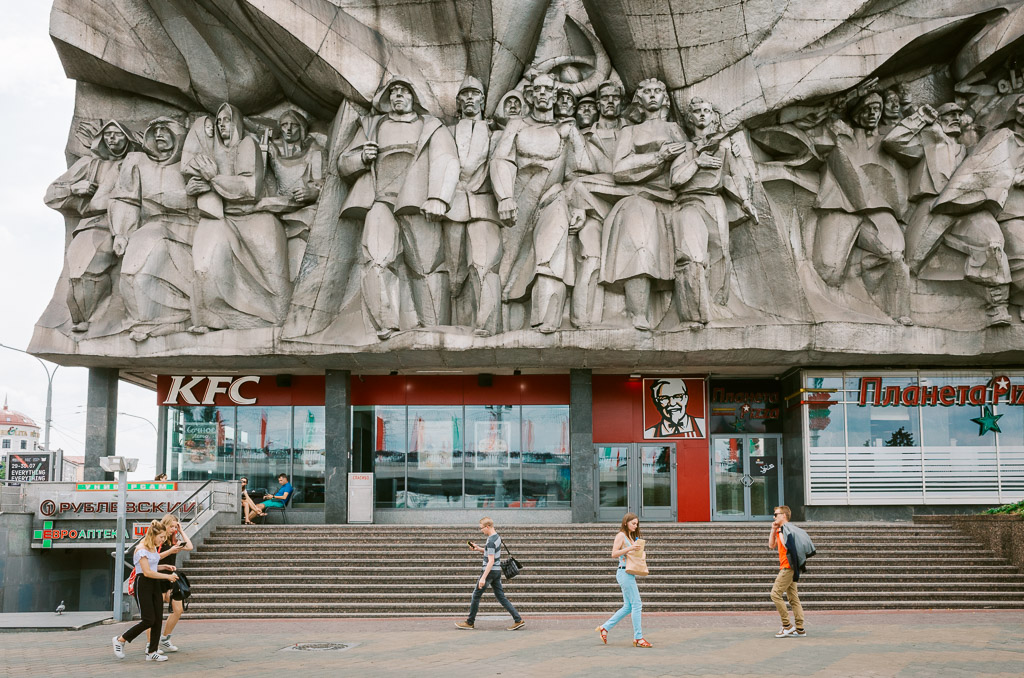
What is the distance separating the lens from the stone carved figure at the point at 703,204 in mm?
21422

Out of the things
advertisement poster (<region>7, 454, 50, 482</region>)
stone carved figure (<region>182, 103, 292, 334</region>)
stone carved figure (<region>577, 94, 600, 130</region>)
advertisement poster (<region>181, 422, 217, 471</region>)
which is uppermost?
stone carved figure (<region>577, 94, 600, 130</region>)

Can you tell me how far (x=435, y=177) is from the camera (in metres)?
21.4

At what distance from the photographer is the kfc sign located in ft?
83.1

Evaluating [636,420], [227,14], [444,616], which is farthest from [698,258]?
[227,14]

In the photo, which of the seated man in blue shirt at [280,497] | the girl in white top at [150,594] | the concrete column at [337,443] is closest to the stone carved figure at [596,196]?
the concrete column at [337,443]

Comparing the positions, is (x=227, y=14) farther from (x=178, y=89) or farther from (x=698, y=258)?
(x=698, y=258)

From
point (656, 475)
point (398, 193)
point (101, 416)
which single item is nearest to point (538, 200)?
point (398, 193)

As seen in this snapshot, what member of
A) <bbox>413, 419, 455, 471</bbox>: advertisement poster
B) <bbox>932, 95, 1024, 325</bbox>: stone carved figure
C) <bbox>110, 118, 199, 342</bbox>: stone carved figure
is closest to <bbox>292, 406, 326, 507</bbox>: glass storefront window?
<bbox>413, 419, 455, 471</bbox>: advertisement poster

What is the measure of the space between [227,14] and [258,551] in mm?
11383

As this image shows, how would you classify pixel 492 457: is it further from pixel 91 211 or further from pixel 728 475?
pixel 91 211

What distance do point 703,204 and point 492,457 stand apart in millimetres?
8161

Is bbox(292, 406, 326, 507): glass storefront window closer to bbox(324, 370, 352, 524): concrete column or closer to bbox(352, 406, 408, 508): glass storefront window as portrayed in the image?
bbox(352, 406, 408, 508): glass storefront window

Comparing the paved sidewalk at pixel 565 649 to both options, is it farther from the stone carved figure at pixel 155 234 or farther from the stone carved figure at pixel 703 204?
the stone carved figure at pixel 155 234

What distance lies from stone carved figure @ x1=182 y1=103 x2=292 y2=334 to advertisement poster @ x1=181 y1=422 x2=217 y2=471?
390 centimetres
